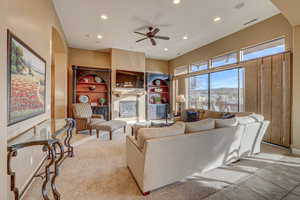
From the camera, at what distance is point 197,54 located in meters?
6.27

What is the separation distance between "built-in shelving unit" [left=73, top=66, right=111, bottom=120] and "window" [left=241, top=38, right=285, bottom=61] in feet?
17.1

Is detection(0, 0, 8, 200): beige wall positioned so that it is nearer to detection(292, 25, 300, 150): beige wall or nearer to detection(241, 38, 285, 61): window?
detection(292, 25, 300, 150): beige wall

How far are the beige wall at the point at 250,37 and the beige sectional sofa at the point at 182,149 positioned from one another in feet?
9.23

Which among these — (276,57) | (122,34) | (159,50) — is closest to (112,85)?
(122,34)

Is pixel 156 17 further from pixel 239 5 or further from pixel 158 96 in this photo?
pixel 158 96

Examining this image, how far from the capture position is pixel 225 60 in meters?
5.13

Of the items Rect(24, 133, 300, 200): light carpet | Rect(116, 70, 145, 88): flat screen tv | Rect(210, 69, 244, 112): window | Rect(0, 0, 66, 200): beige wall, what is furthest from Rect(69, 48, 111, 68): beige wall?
Rect(210, 69, 244, 112): window

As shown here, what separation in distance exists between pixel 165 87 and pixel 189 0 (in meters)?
5.27

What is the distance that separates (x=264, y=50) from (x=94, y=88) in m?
6.41

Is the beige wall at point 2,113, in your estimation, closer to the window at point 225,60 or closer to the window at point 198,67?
the window at point 225,60

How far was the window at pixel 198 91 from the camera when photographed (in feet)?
19.8

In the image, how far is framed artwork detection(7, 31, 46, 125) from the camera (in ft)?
4.89

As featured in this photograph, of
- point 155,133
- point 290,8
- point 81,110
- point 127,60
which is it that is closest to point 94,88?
point 81,110

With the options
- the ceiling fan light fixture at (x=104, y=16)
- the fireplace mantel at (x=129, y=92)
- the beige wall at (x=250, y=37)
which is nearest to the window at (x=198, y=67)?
the beige wall at (x=250, y=37)
